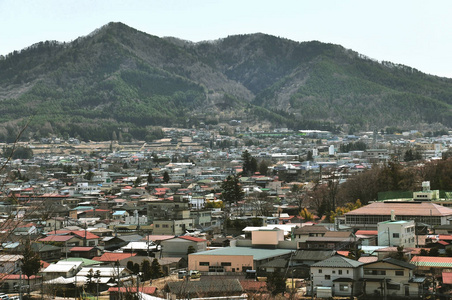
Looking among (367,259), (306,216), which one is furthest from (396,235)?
(306,216)

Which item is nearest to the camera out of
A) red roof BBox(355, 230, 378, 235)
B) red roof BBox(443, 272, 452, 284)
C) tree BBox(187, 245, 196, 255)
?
red roof BBox(443, 272, 452, 284)

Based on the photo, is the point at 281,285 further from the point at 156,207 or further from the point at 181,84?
the point at 181,84

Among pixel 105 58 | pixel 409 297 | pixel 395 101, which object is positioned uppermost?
pixel 105 58

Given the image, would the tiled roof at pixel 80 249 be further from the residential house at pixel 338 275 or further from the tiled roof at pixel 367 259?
the tiled roof at pixel 367 259

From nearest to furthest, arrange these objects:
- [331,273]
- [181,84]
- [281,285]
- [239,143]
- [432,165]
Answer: [281,285], [331,273], [432,165], [239,143], [181,84]

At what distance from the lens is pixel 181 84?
174500 mm

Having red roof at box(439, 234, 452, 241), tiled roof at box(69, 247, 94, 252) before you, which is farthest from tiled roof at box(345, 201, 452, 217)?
tiled roof at box(69, 247, 94, 252)

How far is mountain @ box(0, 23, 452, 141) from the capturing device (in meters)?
140

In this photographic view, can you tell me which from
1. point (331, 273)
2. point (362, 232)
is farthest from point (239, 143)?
point (331, 273)

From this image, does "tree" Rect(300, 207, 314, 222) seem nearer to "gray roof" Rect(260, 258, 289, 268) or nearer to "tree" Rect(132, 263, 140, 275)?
"gray roof" Rect(260, 258, 289, 268)

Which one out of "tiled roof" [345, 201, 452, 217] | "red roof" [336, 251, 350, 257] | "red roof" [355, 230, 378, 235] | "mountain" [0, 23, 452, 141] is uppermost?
"mountain" [0, 23, 452, 141]

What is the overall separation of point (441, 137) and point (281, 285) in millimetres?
113227

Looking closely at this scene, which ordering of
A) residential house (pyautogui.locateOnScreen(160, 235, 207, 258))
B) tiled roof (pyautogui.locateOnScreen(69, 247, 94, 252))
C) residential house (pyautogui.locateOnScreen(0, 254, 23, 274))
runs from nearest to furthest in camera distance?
residential house (pyautogui.locateOnScreen(0, 254, 23, 274)), tiled roof (pyautogui.locateOnScreen(69, 247, 94, 252)), residential house (pyautogui.locateOnScreen(160, 235, 207, 258))

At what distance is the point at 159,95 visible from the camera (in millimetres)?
163125
